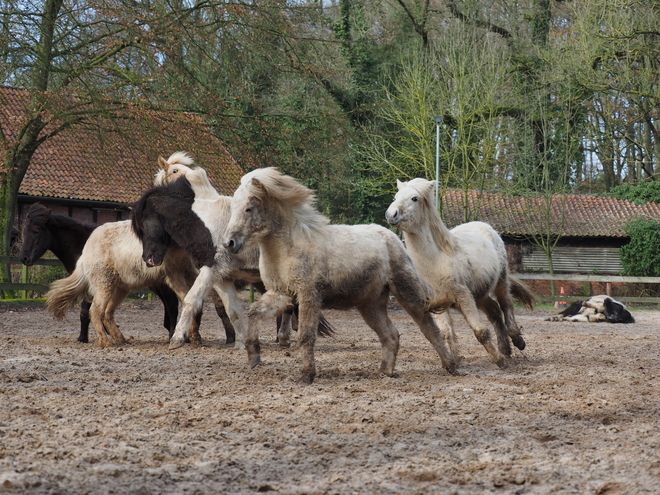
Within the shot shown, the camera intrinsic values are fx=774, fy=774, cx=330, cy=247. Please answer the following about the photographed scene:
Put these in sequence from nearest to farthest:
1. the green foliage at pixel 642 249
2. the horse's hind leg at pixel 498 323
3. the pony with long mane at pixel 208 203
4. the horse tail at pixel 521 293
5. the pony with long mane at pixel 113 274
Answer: the horse's hind leg at pixel 498 323, the pony with long mane at pixel 208 203, the pony with long mane at pixel 113 274, the horse tail at pixel 521 293, the green foliage at pixel 642 249

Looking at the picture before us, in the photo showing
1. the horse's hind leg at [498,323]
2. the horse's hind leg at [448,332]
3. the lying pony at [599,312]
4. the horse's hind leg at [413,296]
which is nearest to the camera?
the horse's hind leg at [413,296]

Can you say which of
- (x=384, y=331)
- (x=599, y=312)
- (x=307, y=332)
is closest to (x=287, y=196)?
(x=307, y=332)

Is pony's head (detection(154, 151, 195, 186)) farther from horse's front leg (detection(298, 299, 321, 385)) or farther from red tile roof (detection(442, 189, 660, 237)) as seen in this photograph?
red tile roof (detection(442, 189, 660, 237))

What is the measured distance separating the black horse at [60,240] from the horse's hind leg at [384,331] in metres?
3.59

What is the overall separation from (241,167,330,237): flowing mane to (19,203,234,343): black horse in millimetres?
3901

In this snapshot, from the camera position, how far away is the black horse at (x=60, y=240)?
1045 cm

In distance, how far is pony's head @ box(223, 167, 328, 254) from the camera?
251 inches

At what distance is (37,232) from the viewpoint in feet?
34.4

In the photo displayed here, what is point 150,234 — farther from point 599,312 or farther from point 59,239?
point 599,312

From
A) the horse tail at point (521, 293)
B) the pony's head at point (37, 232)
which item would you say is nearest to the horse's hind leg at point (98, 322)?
the pony's head at point (37, 232)

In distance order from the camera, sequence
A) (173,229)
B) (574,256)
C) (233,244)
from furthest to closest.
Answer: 1. (574,256)
2. (173,229)
3. (233,244)

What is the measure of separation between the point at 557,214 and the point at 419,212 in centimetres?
2883

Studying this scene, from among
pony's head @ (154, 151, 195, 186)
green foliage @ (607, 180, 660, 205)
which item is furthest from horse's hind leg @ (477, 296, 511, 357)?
green foliage @ (607, 180, 660, 205)

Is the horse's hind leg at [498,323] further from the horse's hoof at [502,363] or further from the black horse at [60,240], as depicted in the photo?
the black horse at [60,240]
